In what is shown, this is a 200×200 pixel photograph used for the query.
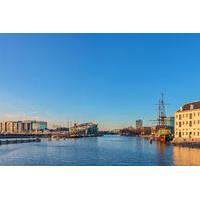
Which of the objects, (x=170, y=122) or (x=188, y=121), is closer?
(x=188, y=121)

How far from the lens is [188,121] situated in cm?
2331

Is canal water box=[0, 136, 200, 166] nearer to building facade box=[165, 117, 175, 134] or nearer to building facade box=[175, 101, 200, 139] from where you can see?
building facade box=[175, 101, 200, 139]

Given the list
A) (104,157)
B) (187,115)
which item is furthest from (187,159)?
(187,115)

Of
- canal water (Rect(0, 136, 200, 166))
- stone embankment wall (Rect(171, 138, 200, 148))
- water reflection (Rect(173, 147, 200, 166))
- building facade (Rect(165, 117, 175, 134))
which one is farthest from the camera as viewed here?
building facade (Rect(165, 117, 175, 134))

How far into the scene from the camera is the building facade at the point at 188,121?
874 inches

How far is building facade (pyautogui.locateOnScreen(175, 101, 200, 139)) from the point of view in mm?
22203

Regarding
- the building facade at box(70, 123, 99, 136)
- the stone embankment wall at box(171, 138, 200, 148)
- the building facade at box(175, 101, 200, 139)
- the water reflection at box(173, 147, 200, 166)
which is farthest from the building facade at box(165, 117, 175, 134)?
the water reflection at box(173, 147, 200, 166)

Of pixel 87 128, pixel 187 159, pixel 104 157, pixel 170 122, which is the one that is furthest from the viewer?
pixel 87 128

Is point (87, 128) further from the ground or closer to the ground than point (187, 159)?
further from the ground

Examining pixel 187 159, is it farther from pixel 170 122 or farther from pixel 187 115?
pixel 170 122

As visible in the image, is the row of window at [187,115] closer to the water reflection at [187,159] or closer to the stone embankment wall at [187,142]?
the stone embankment wall at [187,142]
